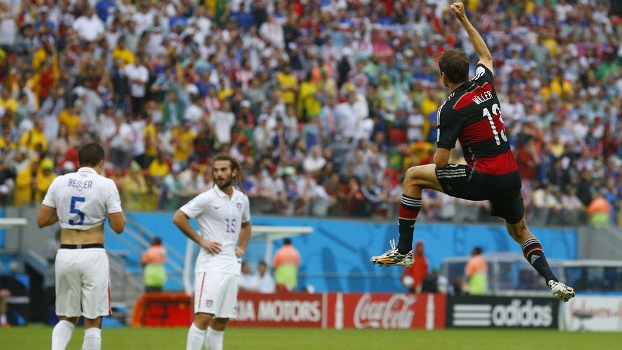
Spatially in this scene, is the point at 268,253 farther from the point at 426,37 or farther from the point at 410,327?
the point at 426,37

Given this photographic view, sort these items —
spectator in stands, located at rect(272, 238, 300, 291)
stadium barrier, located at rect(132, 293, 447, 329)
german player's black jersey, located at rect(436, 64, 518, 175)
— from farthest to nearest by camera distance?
spectator in stands, located at rect(272, 238, 300, 291) → stadium barrier, located at rect(132, 293, 447, 329) → german player's black jersey, located at rect(436, 64, 518, 175)

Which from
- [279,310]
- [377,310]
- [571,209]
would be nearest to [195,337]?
[279,310]

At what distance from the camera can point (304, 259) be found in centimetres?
2681

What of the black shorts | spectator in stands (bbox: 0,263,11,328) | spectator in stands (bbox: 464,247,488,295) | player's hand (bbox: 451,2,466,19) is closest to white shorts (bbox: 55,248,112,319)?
the black shorts

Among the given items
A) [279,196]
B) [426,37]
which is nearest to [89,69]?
[279,196]

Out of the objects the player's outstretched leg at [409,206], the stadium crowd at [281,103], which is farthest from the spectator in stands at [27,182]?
the player's outstretched leg at [409,206]

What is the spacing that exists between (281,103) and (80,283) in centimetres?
1613

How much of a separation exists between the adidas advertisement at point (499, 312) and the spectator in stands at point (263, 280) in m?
3.97

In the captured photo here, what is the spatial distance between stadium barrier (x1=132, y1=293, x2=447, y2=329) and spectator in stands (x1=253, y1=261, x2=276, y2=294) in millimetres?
699

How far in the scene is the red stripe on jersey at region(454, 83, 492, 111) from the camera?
10.6 meters

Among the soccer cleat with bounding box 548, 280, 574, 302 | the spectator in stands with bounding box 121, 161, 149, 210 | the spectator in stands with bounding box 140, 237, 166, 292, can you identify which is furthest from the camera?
the spectator in stands with bounding box 121, 161, 149, 210

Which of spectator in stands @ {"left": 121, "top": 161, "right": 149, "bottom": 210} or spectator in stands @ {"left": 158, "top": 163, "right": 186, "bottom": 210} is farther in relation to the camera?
spectator in stands @ {"left": 158, "top": 163, "right": 186, "bottom": 210}

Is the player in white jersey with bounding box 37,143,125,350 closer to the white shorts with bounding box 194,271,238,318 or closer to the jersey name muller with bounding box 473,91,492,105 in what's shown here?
the white shorts with bounding box 194,271,238,318

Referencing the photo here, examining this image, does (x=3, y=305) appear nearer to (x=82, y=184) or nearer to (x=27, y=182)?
(x=27, y=182)
